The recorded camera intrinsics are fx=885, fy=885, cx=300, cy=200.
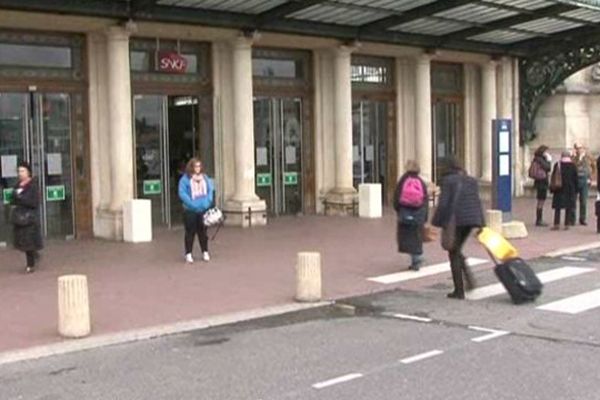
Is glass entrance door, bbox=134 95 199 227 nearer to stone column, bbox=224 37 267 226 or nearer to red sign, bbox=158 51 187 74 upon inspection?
red sign, bbox=158 51 187 74

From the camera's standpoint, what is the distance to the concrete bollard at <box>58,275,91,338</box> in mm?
8648

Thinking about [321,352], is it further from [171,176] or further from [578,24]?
[578,24]

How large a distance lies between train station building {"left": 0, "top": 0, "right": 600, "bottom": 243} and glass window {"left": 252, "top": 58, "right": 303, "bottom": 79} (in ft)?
0.17

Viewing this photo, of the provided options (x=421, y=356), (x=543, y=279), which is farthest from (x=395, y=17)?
(x=421, y=356)

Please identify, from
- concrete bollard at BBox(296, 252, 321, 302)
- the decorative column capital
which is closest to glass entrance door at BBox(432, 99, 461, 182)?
the decorative column capital

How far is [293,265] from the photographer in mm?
13227

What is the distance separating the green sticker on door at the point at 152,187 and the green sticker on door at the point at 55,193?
1895 millimetres

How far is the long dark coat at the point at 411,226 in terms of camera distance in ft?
40.6

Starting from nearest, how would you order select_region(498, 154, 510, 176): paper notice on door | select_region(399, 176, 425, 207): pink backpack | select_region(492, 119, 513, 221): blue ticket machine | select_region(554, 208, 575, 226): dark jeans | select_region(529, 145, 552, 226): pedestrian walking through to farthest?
select_region(399, 176, 425, 207): pink backpack < select_region(492, 119, 513, 221): blue ticket machine < select_region(498, 154, 510, 176): paper notice on door < select_region(554, 208, 575, 226): dark jeans < select_region(529, 145, 552, 226): pedestrian walking

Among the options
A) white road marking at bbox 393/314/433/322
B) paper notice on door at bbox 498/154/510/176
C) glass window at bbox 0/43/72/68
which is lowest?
white road marking at bbox 393/314/433/322

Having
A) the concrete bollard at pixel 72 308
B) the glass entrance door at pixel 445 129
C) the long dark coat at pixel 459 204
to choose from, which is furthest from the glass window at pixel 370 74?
the concrete bollard at pixel 72 308

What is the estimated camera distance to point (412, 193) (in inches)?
484

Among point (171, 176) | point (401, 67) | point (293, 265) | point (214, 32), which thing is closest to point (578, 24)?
point (401, 67)

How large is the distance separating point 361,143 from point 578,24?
6229 millimetres
